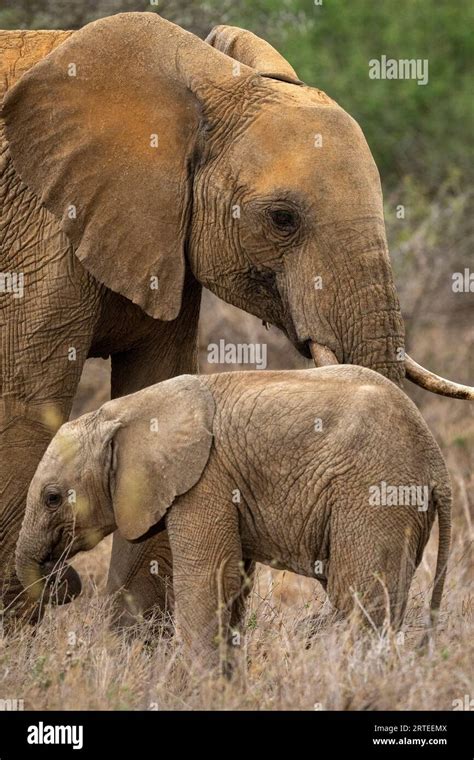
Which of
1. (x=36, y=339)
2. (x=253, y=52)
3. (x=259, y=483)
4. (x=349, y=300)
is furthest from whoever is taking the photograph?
(x=253, y=52)

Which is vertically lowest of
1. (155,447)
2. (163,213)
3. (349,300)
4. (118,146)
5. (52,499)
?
(52,499)

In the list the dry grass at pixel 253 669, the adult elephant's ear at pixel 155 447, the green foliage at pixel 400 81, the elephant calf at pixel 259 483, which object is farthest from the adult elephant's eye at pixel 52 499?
the green foliage at pixel 400 81

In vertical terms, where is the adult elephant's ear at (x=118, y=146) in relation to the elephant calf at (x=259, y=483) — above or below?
above

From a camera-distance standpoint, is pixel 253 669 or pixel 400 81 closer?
pixel 253 669

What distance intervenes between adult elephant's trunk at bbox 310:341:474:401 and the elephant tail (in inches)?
19.0

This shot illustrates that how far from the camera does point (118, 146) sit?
6340 millimetres

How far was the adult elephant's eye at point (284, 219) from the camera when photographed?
596 cm

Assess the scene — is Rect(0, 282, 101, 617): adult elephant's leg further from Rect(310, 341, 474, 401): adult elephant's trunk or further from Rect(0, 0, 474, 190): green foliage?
Rect(0, 0, 474, 190): green foliage

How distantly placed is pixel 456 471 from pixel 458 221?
403 cm

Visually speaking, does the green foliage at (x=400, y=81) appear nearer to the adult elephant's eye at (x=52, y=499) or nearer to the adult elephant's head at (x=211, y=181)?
→ the adult elephant's head at (x=211, y=181)

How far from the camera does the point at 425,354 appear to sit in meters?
11.9

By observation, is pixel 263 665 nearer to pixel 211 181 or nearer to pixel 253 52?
pixel 211 181

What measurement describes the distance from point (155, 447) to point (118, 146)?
1.32m

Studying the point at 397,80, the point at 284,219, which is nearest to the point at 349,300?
the point at 284,219
